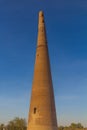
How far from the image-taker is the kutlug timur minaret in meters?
20.0

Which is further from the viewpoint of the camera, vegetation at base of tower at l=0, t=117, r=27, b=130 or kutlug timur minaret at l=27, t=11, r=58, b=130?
vegetation at base of tower at l=0, t=117, r=27, b=130

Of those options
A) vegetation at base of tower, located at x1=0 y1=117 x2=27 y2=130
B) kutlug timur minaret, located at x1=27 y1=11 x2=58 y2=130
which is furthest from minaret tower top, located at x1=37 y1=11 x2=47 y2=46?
vegetation at base of tower, located at x1=0 y1=117 x2=27 y2=130

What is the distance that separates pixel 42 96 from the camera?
67.5 feet

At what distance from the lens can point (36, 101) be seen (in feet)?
67.6

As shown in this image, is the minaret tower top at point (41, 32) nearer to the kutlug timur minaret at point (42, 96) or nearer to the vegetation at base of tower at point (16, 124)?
the kutlug timur minaret at point (42, 96)

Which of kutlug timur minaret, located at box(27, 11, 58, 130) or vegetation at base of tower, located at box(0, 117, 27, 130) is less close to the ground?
vegetation at base of tower, located at box(0, 117, 27, 130)

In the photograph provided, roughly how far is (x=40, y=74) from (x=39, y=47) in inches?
106

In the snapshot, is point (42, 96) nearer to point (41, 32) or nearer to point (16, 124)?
point (41, 32)

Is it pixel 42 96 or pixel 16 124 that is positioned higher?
pixel 16 124

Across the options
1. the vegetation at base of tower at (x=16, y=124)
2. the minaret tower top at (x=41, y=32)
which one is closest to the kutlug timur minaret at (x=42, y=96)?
the minaret tower top at (x=41, y=32)

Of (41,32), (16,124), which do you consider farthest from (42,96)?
(16,124)

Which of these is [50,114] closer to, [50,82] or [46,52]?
[50,82]

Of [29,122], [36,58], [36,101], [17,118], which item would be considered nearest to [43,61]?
[36,58]

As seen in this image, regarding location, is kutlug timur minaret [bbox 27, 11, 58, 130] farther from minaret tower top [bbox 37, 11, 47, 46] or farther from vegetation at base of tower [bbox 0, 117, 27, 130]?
vegetation at base of tower [bbox 0, 117, 27, 130]
